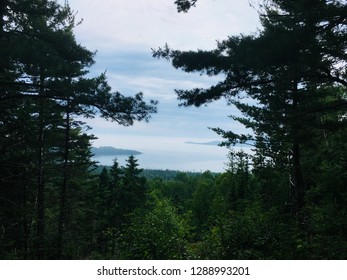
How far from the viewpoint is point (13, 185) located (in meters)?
12.8

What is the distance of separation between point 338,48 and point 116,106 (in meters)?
6.37

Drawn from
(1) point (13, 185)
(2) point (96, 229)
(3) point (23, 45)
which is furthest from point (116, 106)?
(2) point (96, 229)

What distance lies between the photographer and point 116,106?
8.86 m

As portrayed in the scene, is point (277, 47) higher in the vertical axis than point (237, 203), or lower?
higher

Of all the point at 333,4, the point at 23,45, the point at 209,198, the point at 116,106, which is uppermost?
the point at 333,4

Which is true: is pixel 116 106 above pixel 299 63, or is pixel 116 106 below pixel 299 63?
below

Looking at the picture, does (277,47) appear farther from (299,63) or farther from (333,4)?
(333,4)
